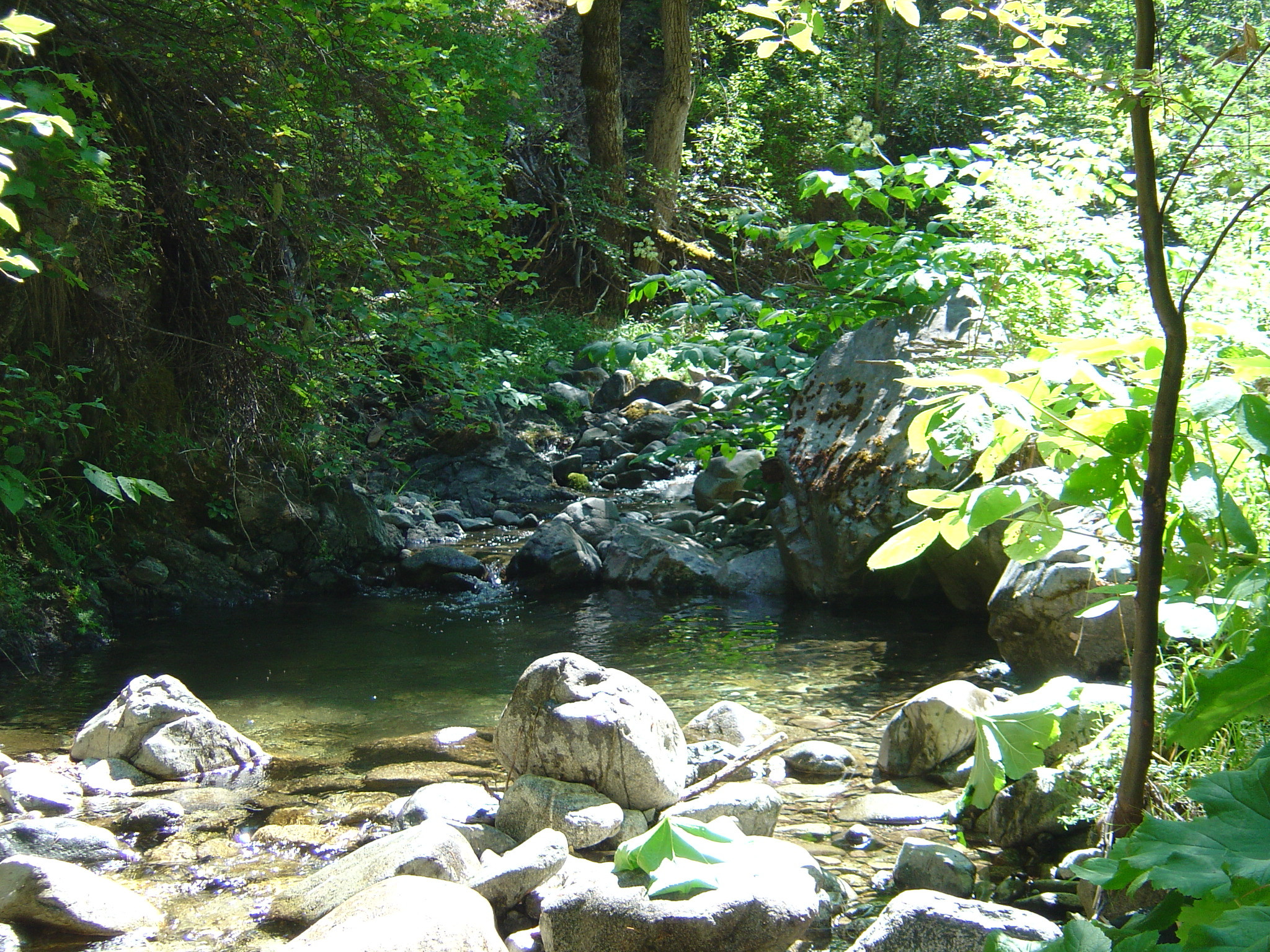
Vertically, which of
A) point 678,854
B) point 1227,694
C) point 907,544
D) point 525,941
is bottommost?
point 525,941

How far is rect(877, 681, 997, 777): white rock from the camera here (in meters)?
3.38

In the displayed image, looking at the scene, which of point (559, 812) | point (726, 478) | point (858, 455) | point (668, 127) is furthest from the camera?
point (668, 127)

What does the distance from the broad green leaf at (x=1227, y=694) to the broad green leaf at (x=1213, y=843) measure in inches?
5.3

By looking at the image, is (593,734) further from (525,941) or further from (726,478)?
(726,478)

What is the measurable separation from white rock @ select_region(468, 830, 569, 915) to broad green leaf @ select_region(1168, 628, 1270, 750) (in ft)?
6.08

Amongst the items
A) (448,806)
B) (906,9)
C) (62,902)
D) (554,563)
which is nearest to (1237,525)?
(906,9)

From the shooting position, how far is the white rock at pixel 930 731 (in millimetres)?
3385

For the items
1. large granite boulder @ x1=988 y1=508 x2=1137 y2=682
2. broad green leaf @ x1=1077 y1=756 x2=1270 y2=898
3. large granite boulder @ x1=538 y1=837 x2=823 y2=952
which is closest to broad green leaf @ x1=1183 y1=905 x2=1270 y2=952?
broad green leaf @ x1=1077 y1=756 x2=1270 y2=898

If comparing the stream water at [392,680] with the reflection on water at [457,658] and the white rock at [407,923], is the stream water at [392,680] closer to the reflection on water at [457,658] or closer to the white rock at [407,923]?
the reflection on water at [457,658]

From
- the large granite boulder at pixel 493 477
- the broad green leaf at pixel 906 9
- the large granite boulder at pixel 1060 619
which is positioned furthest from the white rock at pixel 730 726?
the large granite boulder at pixel 493 477

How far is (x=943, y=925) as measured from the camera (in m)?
1.96

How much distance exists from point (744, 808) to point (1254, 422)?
201cm

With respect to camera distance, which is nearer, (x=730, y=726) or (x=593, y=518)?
(x=730, y=726)

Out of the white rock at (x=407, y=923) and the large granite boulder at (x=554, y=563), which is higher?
the large granite boulder at (x=554, y=563)
